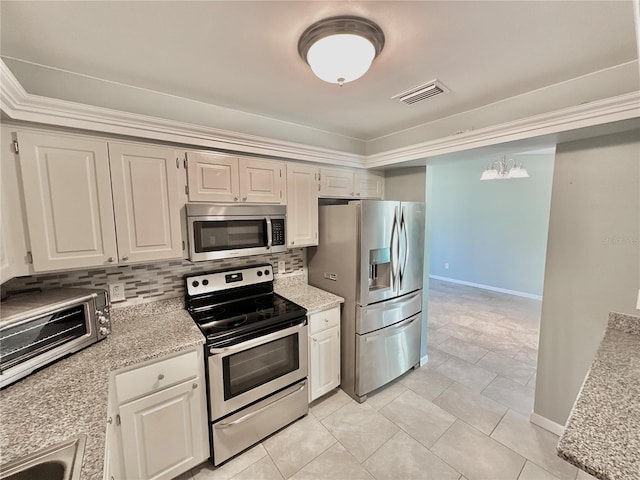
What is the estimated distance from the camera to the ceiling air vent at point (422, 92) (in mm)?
1663

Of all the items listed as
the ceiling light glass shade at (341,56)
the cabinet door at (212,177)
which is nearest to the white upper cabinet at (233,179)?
the cabinet door at (212,177)

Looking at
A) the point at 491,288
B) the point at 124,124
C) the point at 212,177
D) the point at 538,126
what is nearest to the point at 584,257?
the point at 538,126

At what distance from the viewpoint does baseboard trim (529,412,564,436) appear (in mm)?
2047

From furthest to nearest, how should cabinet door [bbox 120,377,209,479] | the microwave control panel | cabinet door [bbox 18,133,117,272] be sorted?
→ the microwave control panel → cabinet door [bbox 120,377,209,479] → cabinet door [bbox 18,133,117,272]

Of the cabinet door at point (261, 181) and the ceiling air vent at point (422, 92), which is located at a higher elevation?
the ceiling air vent at point (422, 92)

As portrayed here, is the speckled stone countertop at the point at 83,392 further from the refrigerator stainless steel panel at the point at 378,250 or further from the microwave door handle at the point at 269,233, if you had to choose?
the refrigerator stainless steel panel at the point at 378,250

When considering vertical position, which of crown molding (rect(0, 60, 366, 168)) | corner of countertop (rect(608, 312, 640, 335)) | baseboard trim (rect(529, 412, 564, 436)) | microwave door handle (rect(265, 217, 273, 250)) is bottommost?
baseboard trim (rect(529, 412, 564, 436))

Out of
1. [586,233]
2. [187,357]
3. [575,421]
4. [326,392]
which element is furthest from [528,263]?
[187,357]

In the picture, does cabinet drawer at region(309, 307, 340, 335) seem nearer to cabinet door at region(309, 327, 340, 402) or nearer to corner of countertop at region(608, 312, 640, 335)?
cabinet door at region(309, 327, 340, 402)

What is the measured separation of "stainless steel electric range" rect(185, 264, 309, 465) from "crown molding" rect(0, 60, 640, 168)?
1058 mm

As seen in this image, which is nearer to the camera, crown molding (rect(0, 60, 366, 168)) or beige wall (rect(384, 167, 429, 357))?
crown molding (rect(0, 60, 366, 168))

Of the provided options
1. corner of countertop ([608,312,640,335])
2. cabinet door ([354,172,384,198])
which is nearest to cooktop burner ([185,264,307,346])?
cabinet door ([354,172,384,198])

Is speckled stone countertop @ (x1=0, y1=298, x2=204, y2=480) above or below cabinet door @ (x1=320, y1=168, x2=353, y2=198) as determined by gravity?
below

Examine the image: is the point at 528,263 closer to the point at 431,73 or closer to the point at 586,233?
the point at 586,233
